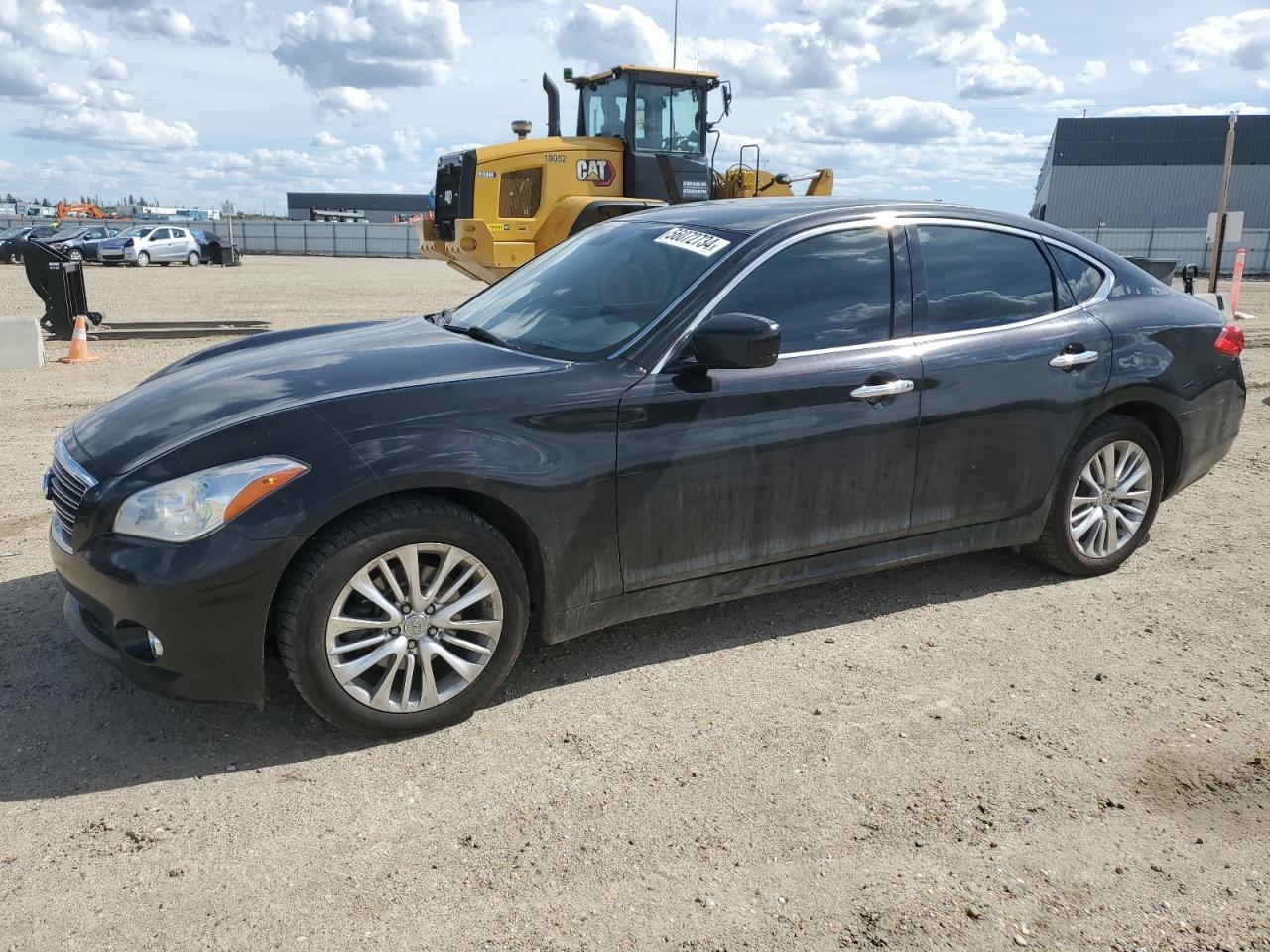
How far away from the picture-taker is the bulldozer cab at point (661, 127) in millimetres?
14523

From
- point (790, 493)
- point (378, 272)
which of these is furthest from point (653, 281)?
point (378, 272)

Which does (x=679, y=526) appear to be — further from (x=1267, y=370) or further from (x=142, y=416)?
(x=1267, y=370)

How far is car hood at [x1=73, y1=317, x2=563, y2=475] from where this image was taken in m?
3.34

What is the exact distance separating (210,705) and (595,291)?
2.09 metres

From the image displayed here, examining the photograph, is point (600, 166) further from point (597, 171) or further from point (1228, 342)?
point (1228, 342)

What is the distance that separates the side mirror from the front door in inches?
5.5

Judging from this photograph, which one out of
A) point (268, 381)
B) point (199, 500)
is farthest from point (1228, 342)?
point (199, 500)

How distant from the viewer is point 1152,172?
60.7 meters

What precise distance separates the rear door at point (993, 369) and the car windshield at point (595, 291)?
0.98 m

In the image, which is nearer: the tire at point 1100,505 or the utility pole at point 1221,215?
the tire at point 1100,505

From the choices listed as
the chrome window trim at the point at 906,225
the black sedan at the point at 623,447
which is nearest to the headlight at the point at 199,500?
the black sedan at the point at 623,447

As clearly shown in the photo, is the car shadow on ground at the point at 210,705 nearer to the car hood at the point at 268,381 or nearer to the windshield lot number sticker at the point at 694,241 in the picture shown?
the car hood at the point at 268,381

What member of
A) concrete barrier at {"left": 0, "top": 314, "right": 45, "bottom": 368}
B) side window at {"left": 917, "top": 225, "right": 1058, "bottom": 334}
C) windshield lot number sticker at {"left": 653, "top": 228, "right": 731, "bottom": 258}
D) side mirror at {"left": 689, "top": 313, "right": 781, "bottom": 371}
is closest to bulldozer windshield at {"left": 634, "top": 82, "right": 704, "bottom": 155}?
concrete barrier at {"left": 0, "top": 314, "right": 45, "bottom": 368}

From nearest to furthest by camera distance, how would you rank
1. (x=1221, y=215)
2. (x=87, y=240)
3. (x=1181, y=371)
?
(x=1181, y=371) → (x=1221, y=215) → (x=87, y=240)
